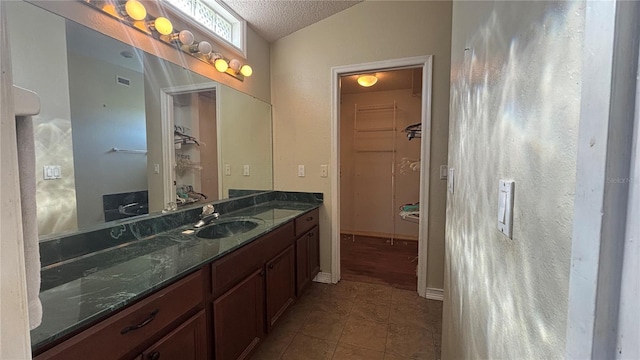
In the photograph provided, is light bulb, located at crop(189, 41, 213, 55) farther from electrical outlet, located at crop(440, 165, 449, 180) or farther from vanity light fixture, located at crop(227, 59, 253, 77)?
electrical outlet, located at crop(440, 165, 449, 180)

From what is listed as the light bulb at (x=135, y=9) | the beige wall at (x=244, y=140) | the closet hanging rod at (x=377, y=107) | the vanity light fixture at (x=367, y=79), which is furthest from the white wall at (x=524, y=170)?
the closet hanging rod at (x=377, y=107)

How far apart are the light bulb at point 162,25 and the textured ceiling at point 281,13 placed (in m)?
0.68

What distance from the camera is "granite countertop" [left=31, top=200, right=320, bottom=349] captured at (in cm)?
76

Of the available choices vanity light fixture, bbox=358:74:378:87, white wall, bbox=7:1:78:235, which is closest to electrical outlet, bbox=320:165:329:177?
vanity light fixture, bbox=358:74:378:87

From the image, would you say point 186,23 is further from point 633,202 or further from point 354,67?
point 633,202

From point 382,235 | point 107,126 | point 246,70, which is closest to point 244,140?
point 246,70

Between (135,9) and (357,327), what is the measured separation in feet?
7.96

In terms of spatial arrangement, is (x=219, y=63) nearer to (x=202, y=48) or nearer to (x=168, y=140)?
(x=202, y=48)

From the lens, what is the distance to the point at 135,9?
1.40 m

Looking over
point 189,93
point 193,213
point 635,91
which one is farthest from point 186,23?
point 635,91

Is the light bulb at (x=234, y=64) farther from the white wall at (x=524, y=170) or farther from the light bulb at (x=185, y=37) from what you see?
the white wall at (x=524, y=170)

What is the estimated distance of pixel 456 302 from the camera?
3.60 ft

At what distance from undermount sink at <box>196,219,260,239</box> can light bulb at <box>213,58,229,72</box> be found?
118 cm

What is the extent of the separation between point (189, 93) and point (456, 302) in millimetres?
2008
